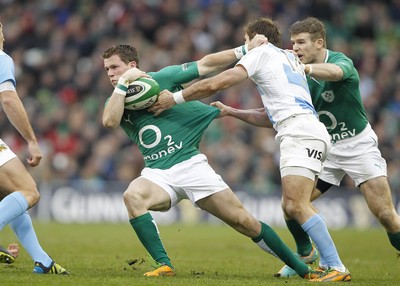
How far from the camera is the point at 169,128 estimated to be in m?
8.84

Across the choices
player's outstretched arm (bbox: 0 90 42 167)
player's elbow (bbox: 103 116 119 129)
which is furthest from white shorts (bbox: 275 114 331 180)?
player's outstretched arm (bbox: 0 90 42 167)

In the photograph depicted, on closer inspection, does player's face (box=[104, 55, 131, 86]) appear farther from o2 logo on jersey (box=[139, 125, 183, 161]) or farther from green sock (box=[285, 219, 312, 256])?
green sock (box=[285, 219, 312, 256])

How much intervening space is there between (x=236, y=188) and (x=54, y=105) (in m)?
5.55

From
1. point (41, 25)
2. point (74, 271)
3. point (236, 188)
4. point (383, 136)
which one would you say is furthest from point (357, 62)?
point (74, 271)

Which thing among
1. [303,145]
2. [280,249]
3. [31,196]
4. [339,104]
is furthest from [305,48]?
[31,196]

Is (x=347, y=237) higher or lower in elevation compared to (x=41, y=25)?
lower

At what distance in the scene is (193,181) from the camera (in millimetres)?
8609

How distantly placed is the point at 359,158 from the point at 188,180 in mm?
2189

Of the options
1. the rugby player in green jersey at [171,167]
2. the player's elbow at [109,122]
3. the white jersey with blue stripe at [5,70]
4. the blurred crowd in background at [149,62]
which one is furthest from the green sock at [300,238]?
the blurred crowd in background at [149,62]

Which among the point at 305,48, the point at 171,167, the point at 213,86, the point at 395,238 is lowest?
→ the point at 395,238

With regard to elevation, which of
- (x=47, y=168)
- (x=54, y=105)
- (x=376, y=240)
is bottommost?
(x=376, y=240)

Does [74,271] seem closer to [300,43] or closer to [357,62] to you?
[300,43]

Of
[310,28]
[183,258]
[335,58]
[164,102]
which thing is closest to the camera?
[164,102]

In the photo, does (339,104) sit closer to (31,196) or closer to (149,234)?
(149,234)
